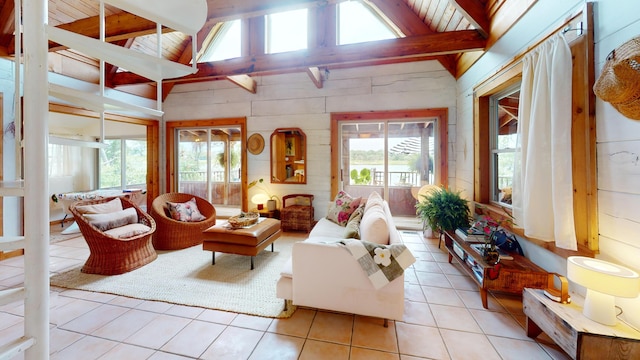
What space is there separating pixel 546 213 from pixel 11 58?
6223 millimetres

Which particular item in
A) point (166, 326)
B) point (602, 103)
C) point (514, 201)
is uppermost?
point (602, 103)

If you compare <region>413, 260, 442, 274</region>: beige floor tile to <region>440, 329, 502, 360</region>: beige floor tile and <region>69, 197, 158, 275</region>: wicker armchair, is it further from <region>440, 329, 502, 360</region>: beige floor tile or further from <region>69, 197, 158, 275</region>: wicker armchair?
<region>69, 197, 158, 275</region>: wicker armchair

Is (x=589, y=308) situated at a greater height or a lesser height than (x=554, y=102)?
lesser

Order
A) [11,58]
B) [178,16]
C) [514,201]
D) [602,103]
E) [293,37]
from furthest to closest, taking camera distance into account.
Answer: [293,37] < [11,58] < [514,201] < [602,103] < [178,16]

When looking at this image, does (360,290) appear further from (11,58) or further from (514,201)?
(11,58)

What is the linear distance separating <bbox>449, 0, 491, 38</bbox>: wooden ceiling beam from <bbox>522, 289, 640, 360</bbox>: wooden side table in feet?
9.35

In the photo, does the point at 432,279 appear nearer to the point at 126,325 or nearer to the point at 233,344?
the point at 233,344

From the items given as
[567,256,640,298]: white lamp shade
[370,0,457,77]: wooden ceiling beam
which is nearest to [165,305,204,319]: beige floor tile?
[567,256,640,298]: white lamp shade

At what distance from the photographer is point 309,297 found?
6.43 feet

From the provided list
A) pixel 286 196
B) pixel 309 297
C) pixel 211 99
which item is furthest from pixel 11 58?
pixel 309 297

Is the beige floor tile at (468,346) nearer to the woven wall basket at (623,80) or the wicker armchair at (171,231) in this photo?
the woven wall basket at (623,80)

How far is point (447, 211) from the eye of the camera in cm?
305

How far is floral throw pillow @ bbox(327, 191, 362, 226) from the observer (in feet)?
11.3

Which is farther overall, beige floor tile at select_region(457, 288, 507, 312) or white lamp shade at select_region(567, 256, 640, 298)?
beige floor tile at select_region(457, 288, 507, 312)
